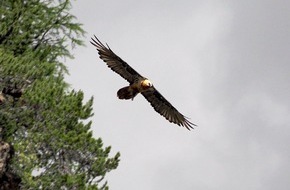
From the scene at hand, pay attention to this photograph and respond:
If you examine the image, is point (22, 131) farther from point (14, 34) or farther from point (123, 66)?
point (123, 66)

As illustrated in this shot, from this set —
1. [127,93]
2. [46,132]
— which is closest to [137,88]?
[127,93]

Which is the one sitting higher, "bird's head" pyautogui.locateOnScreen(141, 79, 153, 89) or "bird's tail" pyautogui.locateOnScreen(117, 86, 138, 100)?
"bird's head" pyautogui.locateOnScreen(141, 79, 153, 89)

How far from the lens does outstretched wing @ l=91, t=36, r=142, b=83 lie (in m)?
15.6

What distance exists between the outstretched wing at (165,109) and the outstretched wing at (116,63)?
43.2 inches

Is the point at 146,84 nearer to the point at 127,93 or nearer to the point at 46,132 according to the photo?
the point at 127,93

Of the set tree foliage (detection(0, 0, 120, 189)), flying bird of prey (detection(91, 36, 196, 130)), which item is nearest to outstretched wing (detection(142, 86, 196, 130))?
flying bird of prey (detection(91, 36, 196, 130))

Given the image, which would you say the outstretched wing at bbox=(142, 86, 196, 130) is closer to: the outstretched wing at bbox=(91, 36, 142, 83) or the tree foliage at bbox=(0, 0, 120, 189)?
the outstretched wing at bbox=(91, 36, 142, 83)

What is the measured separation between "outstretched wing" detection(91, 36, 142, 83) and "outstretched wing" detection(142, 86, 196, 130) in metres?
1.10

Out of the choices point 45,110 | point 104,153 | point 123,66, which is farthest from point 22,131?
point 123,66

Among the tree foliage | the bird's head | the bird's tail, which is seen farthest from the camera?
the tree foliage

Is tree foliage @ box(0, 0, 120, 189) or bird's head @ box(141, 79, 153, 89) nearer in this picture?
bird's head @ box(141, 79, 153, 89)

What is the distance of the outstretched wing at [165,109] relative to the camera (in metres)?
16.8

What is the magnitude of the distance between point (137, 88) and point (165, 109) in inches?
79.7

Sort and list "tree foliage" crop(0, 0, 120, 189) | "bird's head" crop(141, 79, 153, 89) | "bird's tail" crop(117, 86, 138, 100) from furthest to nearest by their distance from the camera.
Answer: "tree foliage" crop(0, 0, 120, 189), "bird's tail" crop(117, 86, 138, 100), "bird's head" crop(141, 79, 153, 89)
